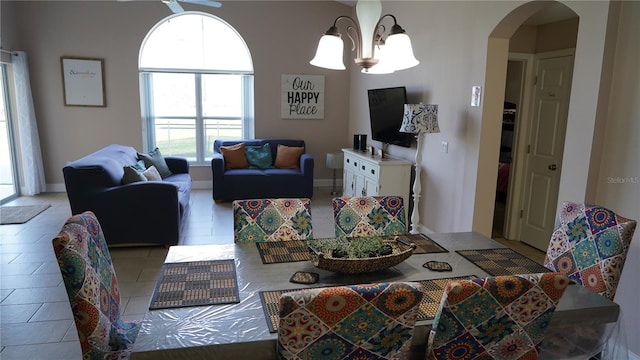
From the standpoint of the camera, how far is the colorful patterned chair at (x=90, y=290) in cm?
153

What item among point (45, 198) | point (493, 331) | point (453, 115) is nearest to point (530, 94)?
point (453, 115)

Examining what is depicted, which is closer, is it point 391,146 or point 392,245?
point 392,245

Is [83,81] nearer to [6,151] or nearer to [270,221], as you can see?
[6,151]

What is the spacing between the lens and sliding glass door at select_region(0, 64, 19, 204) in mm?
6059

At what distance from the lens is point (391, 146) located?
5.61 metres

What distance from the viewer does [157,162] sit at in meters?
5.80

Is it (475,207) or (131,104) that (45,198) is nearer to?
(131,104)

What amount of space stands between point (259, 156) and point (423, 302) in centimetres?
537

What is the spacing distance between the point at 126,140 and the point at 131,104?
58 centimetres

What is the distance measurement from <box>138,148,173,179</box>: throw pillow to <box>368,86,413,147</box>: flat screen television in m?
2.88

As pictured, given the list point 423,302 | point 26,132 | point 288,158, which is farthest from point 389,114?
point 26,132

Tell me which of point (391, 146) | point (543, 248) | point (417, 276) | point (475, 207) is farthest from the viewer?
point (391, 146)

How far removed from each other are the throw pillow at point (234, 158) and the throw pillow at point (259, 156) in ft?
0.36

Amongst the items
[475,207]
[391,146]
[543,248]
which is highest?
[391,146]
